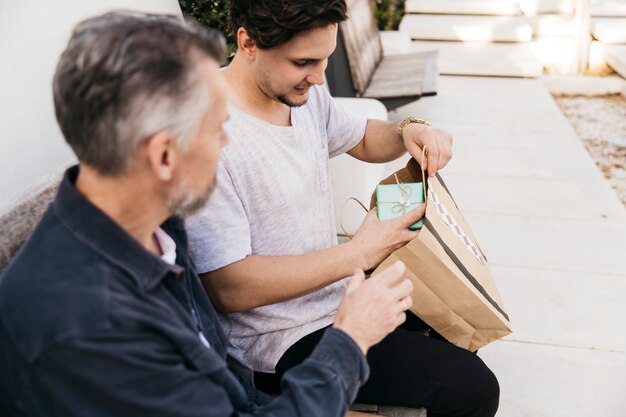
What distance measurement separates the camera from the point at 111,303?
1.03 m

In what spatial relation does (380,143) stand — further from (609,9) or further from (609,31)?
(609,9)

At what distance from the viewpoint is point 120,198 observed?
1.12 m

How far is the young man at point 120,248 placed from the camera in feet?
3.27

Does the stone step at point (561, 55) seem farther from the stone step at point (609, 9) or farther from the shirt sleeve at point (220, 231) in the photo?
the shirt sleeve at point (220, 231)

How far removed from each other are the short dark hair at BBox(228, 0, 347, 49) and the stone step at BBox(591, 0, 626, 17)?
7297 mm

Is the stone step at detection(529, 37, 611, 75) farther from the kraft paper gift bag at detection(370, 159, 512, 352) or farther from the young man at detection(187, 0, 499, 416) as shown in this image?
the young man at detection(187, 0, 499, 416)

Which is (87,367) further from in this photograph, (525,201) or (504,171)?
(504,171)

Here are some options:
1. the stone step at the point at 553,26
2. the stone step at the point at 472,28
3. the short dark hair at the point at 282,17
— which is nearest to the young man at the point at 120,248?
the short dark hair at the point at 282,17

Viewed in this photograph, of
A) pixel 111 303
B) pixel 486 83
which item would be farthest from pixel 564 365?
pixel 486 83

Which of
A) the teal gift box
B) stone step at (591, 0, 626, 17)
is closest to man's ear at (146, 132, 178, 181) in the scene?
the teal gift box

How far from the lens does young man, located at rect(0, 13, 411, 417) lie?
996 millimetres

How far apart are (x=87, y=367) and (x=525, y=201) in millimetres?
3697

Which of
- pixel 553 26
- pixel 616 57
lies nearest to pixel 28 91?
pixel 616 57

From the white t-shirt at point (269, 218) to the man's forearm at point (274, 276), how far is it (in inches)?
2.0
